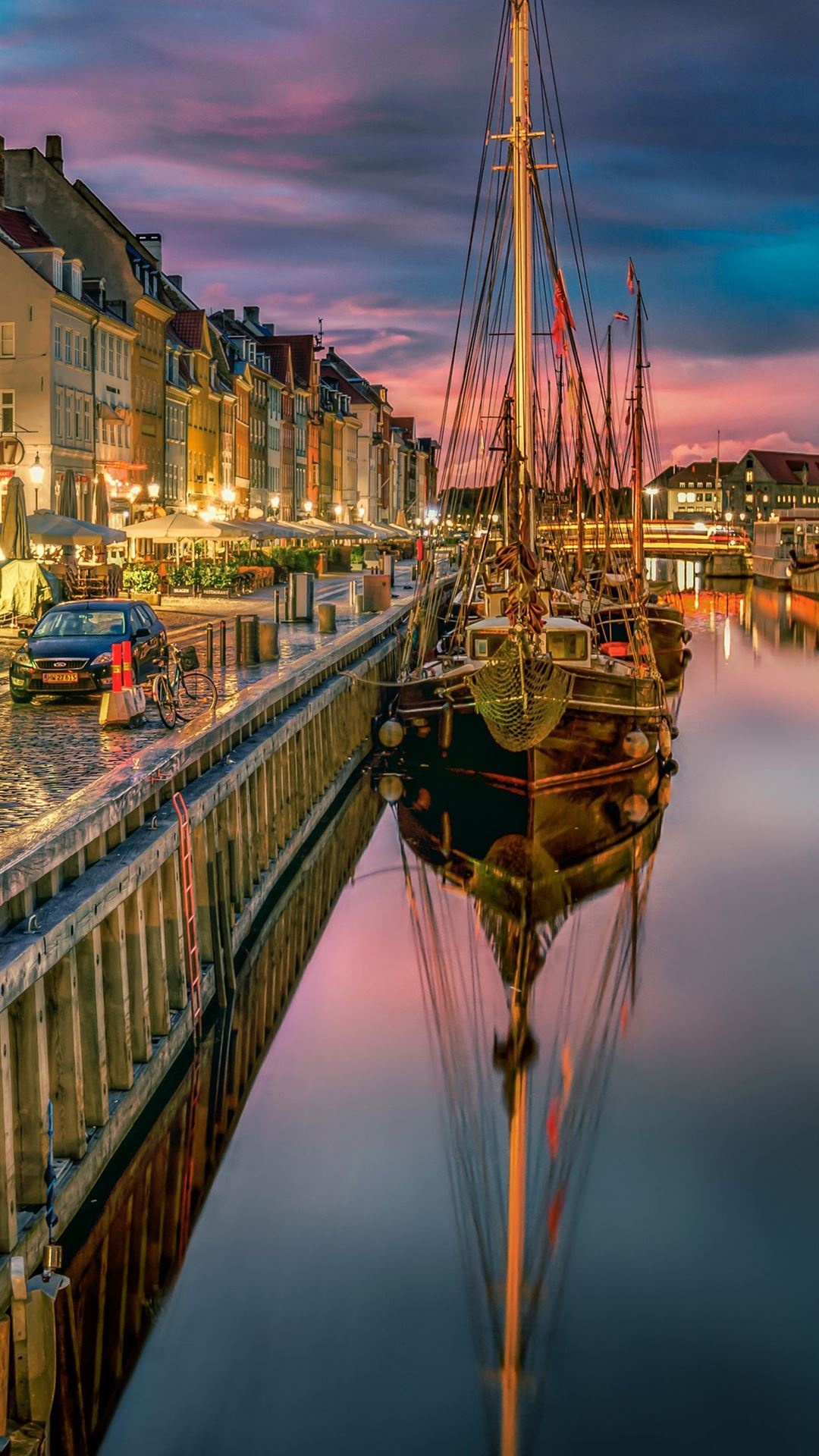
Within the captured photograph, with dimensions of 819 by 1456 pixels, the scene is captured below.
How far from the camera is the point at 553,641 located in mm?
30531

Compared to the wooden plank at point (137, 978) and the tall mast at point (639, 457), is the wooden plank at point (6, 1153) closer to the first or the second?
the wooden plank at point (137, 978)

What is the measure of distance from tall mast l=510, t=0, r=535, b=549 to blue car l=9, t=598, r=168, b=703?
8.48 metres

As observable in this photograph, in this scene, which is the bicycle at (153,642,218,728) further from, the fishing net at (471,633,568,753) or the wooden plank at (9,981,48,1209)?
the wooden plank at (9,981,48,1209)

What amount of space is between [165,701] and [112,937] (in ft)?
25.2

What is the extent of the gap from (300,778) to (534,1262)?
15.1m

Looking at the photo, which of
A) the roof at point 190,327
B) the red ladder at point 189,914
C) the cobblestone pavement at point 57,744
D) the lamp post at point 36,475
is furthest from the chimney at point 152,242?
the red ladder at point 189,914

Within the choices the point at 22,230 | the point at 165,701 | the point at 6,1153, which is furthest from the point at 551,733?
the point at 22,230

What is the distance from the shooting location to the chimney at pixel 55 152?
217ft

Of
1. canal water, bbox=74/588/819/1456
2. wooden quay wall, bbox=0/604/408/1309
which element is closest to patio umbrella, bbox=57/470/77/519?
wooden quay wall, bbox=0/604/408/1309

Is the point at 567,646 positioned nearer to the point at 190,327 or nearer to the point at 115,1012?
the point at 115,1012

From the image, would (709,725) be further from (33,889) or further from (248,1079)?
(33,889)

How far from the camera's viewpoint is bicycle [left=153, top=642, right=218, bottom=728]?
21172 millimetres

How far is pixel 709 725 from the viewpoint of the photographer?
4722 cm

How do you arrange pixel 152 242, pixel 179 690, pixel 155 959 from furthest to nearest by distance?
pixel 152 242 → pixel 179 690 → pixel 155 959
